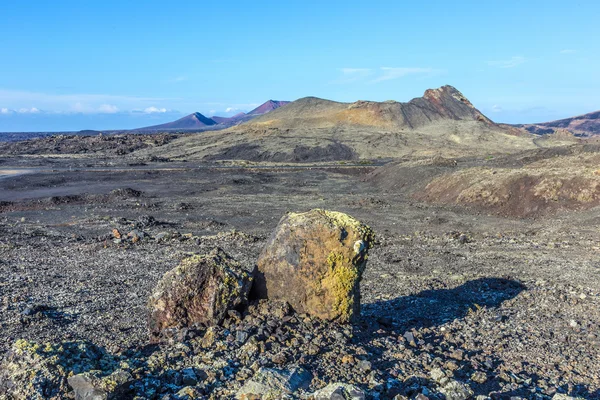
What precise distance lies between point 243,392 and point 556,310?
264 inches

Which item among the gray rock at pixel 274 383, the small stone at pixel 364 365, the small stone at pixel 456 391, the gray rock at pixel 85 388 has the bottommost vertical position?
the small stone at pixel 456 391

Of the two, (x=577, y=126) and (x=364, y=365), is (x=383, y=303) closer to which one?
(x=364, y=365)

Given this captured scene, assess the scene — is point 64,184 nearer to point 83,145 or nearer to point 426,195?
point 426,195

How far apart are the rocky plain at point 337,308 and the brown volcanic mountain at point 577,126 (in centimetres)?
13275

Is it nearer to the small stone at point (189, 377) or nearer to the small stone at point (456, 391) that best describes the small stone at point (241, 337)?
the small stone at point (189, 377)

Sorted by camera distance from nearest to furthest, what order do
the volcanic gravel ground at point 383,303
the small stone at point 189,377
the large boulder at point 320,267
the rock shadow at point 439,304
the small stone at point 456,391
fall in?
1. the small stone at point 456,391
2. the small stone at point 189,377
3. the volcanic gravel ground at point 383,303
4. the large boulder at point 320,267
5. the rock shadow at point 439,304

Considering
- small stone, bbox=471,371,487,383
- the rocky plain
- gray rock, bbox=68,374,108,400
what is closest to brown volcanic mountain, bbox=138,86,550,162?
the rocky plain

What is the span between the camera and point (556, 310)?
8.95 meters

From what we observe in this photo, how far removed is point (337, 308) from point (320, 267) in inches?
25.1

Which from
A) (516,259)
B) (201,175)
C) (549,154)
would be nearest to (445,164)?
(549,154)

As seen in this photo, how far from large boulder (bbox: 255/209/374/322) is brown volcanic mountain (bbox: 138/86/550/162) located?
56602 millimetres

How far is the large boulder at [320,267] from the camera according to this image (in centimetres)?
710

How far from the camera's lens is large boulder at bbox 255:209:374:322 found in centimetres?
710

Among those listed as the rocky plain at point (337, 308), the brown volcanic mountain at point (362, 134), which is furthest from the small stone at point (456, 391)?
the brown volcanic mountain at point (362, 134)
